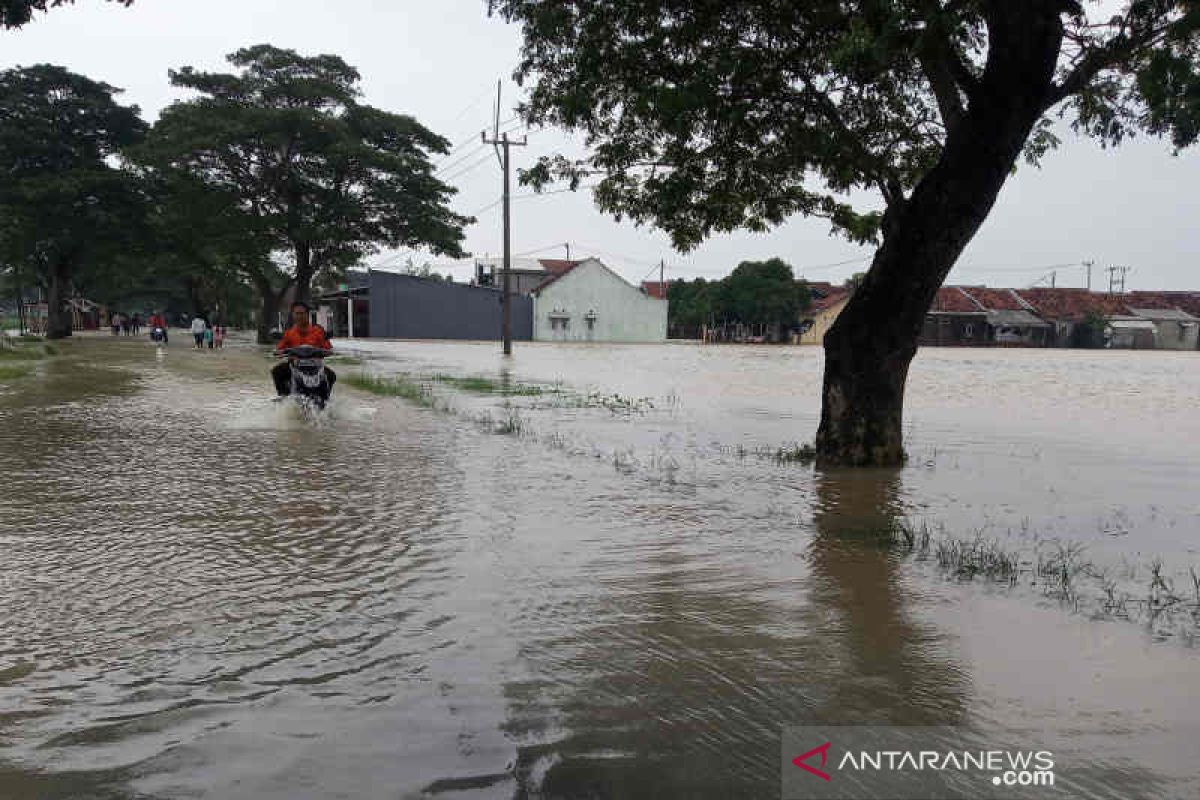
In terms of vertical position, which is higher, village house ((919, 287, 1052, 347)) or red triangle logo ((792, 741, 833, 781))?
village house ((919, 287, 1052, 347))

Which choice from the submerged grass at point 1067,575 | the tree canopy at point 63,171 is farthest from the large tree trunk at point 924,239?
the tree canopy at point 63,171

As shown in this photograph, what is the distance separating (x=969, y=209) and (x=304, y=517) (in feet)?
22.5

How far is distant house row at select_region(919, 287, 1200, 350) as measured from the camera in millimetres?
74000

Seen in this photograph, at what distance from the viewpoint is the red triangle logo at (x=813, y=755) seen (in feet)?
8.80

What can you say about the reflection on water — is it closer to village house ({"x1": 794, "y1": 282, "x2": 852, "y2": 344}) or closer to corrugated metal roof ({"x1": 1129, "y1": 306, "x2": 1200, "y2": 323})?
village house ({"x1": 794, "y1": 282, "x2": 852, "y2": 344})

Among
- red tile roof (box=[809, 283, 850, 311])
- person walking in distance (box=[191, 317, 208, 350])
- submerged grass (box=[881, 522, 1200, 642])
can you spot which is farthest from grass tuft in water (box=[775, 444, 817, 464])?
red tile roof (box=[809, 283, 850, 311])

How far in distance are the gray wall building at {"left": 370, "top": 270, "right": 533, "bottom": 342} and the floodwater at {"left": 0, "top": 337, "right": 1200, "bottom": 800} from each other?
178 feet

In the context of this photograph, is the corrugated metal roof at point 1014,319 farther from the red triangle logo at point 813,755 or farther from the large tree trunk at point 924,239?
the red triangle logo at point 813,755

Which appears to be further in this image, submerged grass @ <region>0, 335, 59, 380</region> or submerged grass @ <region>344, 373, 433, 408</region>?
submerged grass @ <region>0, 335, 59, 380</region>

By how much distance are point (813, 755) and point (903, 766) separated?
0.94ft

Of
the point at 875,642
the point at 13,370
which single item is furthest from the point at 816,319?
the point at 875,642

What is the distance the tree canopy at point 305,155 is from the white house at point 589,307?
2629 cm

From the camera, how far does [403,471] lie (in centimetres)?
820

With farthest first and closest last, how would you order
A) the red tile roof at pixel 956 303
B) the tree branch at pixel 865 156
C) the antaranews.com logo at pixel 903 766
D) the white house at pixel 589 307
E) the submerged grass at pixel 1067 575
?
the red tile roof at pixel 956 303, the white house at pixel 589 307, the tree branch at pixel 865 156, the submerged grass at pixel 1067 575, the antaranews.com logo at pixel 903 766
